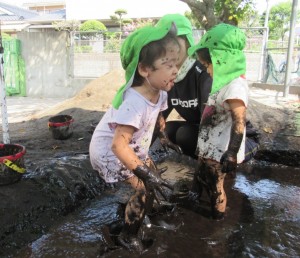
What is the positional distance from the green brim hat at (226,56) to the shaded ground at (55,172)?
4.91 ft

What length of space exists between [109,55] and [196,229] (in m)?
9.70

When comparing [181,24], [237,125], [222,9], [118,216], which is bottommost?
[118,216]

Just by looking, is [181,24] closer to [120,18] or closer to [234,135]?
[234,135]

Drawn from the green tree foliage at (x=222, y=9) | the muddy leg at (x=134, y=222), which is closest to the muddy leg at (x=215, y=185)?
the muddy leg at (x=134, y=222)

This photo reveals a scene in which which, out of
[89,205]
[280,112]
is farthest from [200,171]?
[280,112]

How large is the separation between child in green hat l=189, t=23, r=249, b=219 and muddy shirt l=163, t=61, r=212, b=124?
0.90 ft

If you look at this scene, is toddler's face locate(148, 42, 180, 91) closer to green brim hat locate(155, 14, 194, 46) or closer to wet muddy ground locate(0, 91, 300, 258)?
green brim hat locate(155, 14, 194, 46)

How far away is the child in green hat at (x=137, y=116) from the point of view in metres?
2.04

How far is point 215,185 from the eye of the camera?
2.68 m

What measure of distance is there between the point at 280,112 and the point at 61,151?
4269 millimetres

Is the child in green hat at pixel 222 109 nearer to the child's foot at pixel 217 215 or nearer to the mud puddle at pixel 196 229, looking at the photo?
the child's foot at pixel 217 215

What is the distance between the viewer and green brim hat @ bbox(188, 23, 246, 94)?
247 centimetres

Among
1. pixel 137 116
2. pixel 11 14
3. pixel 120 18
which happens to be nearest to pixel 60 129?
pixel 137 116

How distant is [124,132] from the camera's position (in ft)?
6.72
